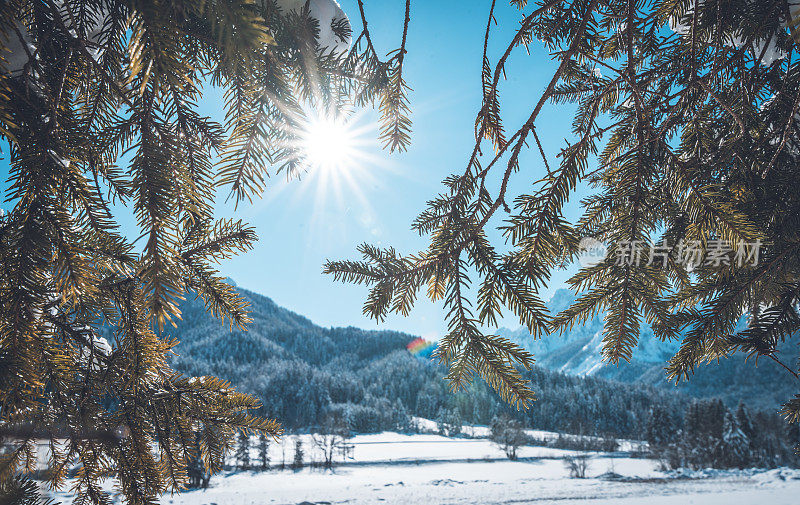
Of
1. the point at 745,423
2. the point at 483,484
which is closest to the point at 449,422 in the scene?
the point at 483,484

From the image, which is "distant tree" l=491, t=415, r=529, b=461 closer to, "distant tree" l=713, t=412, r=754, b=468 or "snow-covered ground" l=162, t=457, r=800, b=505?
"snow-covered ground" l=162, t=457, r=800, b=505

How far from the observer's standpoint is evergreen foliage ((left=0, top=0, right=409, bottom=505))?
1.64ft

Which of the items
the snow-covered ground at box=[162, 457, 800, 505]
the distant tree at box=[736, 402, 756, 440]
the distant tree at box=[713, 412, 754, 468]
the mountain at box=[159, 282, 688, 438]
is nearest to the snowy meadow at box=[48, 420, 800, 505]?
the snow-covered ground at box=[162, 457, 800, 505]

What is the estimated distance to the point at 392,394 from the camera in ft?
217

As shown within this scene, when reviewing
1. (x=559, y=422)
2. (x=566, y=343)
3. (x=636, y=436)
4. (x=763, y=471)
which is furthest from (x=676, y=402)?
(x=566, y=343)

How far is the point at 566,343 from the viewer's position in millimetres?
196500

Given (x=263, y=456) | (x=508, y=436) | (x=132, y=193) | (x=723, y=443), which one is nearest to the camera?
(x=132, y=193)

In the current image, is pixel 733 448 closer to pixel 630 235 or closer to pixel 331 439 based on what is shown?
pixel 331 439

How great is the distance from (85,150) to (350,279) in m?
0.60

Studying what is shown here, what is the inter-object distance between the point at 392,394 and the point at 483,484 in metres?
36.5

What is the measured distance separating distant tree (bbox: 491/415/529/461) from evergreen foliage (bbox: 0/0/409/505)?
4948cm

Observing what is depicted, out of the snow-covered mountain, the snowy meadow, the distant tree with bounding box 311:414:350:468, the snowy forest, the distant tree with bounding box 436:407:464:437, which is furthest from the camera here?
the snow-covered mountain

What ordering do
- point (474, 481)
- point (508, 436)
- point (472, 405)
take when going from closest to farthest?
point (474, 481) → point (508, 436) → point (472, 405)

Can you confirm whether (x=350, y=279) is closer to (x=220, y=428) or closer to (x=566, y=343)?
(x=220, y=428)
